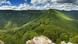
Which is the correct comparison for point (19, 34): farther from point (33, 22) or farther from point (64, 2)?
point (64, 2)

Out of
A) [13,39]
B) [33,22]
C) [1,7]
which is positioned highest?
[1,7]

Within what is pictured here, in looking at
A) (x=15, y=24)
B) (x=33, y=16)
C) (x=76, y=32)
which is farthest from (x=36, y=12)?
(x=76, y=32)

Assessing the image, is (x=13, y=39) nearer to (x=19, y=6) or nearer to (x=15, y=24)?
(x=15, y=24)

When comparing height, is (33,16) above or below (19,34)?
above

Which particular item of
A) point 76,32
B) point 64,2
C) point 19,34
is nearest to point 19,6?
point 19,34

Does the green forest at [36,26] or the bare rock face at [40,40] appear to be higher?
the green forest at [36,26]

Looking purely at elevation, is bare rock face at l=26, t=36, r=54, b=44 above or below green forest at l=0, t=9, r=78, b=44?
below
